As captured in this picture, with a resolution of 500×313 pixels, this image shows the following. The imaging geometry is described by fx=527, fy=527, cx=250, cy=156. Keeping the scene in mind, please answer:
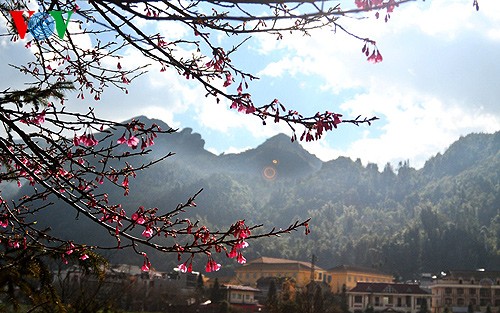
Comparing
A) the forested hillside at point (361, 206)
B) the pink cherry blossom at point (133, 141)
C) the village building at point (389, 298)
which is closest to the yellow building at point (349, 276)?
the forested hillside at point (361, 206)

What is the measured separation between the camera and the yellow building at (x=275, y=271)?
6862cm

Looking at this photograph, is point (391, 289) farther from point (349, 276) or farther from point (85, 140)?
A: point (85, 140)

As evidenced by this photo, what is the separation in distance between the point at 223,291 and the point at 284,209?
273 feet

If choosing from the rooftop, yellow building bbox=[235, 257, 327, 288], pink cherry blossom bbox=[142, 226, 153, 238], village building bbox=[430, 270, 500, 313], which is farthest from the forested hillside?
pink cherry blossom bbox=[142, 226, 153, 238]

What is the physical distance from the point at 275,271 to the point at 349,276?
397 inches

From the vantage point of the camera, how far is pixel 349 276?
67938 mm

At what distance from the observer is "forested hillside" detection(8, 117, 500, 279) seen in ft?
266

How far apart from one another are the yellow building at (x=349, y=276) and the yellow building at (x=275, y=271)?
1280 mm

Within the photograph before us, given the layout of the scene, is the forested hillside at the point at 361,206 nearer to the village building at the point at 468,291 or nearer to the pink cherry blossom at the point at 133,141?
the village building at the point at 468,291

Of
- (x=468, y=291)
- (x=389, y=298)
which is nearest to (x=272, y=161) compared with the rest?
(x=468, y=291)

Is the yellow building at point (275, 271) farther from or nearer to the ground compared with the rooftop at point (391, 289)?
farther from the ground

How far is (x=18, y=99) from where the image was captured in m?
2.51

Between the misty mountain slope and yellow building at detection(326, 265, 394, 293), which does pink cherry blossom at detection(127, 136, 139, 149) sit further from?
the misty mountain slope

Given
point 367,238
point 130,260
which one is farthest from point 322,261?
point 130,260
